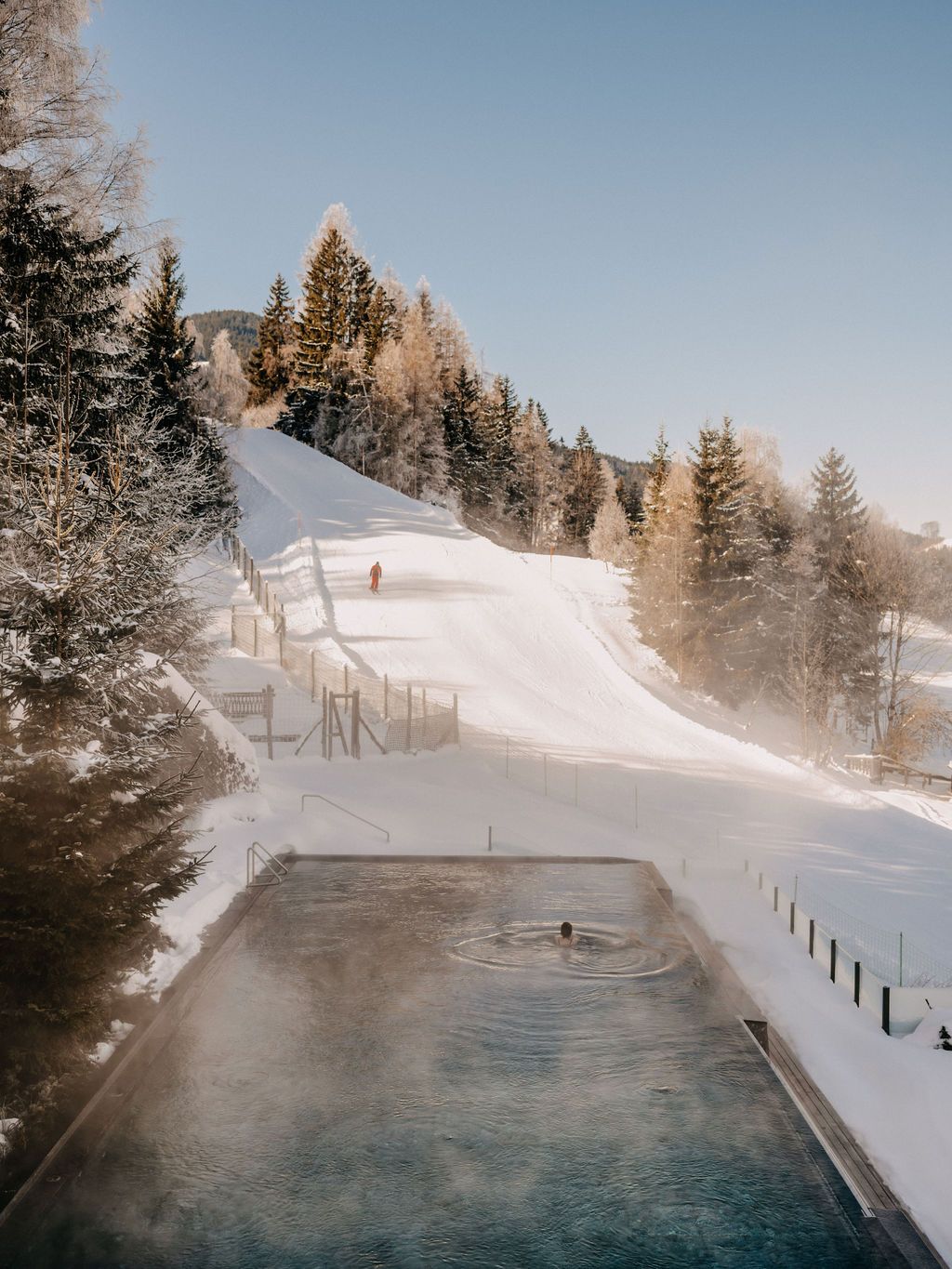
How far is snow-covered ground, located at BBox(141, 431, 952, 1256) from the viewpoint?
34.1 feet

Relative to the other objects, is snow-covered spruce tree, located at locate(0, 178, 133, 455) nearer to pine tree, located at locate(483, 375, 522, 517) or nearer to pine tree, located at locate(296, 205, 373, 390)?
pine tree, located at locate(296, 205, 373, 390)

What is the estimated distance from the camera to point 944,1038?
10.3 m

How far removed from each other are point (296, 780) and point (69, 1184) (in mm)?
14057

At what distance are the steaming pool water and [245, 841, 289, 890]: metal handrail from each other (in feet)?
8.91

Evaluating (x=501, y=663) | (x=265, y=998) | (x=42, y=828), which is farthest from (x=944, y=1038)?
(x=501, y=663)

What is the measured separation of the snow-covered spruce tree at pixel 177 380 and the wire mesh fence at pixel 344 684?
3467 mm

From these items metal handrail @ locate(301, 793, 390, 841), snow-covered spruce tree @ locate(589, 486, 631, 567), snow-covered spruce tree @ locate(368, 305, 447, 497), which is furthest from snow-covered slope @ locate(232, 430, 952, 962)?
snow-covered spruce tree @ locate(589, 486, 631, 567)

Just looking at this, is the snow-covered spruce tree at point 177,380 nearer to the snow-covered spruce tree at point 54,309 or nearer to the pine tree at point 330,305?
the snow-covered spruce tree at point 54,309

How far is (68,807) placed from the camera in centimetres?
772

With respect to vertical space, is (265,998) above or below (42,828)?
below

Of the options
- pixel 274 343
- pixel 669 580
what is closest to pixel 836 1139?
pixel 669 580

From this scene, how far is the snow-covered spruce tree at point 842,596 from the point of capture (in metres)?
48.2

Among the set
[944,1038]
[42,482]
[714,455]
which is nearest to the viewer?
[42,482]

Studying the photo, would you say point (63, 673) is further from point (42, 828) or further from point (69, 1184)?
point (69, 1184)
